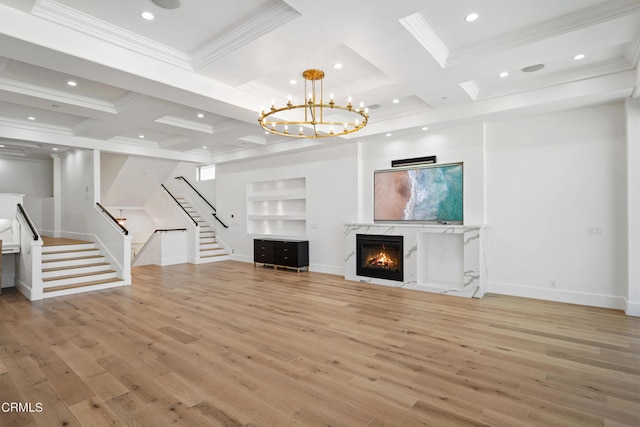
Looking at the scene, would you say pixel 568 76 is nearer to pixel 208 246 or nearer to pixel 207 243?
pixel 208 246

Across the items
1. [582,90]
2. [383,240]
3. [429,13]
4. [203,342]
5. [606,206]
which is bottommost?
[203,342]

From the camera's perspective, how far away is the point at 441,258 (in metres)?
6.43

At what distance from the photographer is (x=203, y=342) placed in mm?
3805

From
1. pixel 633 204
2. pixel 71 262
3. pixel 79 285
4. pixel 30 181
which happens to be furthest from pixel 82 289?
pixel 633 204

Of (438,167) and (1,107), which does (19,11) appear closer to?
(1,107)

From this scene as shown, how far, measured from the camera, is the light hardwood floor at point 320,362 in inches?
96.4

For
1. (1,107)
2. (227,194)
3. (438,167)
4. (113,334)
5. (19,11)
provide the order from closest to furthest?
(19,11) → (113,334) → (1,107) → (438,167) → (227,194)

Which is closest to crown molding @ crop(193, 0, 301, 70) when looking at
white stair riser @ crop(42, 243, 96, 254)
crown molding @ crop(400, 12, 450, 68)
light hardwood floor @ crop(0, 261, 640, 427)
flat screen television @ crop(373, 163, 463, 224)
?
crown molding @ crop(400, 12, 450, 68)

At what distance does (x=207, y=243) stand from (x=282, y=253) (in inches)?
135

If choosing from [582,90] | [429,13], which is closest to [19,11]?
[429,13]

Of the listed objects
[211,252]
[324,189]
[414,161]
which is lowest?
[211,252]

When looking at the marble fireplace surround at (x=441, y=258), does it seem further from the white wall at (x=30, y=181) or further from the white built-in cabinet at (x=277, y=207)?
the white wall at (x=30, y=181)

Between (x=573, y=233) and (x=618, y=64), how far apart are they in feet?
8.01

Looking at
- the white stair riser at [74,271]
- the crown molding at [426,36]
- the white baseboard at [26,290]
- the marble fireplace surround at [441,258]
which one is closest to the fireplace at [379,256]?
the marble fireplace surround at [441,258]
